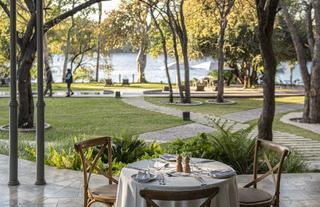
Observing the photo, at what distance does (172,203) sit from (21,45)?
1144 centimetres

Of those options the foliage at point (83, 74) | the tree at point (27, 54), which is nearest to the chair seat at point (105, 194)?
the tree at point (27, 54)

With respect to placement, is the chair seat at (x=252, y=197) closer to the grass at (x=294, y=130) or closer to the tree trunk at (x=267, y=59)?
the tree trunk at (x=267, y=59)

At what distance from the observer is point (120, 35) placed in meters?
27.4

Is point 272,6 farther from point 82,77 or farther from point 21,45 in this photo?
point 82,77

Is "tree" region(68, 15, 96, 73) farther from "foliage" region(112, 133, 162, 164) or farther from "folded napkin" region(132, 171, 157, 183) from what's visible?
"folded napkin" region(132, 171, 157, 183)

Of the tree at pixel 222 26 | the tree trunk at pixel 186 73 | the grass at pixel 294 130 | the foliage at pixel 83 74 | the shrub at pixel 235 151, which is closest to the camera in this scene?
the shrub at pixel 235 151

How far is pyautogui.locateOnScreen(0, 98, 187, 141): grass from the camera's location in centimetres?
1409

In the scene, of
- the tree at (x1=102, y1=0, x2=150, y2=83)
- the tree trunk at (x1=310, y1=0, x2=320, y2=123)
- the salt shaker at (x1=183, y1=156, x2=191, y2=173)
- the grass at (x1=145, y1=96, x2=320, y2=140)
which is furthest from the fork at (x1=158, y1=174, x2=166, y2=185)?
the tree at (x1=102, y1=0, x2=150, y2=83)

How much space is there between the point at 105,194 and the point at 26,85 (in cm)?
1002

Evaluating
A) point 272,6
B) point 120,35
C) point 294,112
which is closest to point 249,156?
point 272,6

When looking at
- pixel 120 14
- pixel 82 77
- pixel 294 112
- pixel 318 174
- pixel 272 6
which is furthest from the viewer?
pixel 82 77

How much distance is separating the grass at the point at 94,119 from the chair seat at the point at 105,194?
6.34 meters

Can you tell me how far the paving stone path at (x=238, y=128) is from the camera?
11.1 meters

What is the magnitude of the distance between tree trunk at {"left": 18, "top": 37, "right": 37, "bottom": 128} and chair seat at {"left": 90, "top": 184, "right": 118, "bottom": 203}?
31.8 ft
